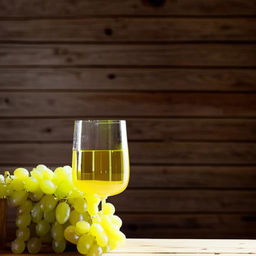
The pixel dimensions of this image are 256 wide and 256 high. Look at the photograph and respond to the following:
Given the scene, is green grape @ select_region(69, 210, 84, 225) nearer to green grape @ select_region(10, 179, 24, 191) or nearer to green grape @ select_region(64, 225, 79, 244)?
green grape @ select_region(64, 225, 79, 244)

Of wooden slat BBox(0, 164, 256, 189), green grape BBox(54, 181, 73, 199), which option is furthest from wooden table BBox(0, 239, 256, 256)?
wooden slat BBox(0, 164, 256, 189)

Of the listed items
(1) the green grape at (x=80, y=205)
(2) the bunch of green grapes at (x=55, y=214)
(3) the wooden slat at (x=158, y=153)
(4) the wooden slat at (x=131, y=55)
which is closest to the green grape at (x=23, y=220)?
(2) the bunch of green grapes at (x=55, y=214)

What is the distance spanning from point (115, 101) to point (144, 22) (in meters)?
0.46

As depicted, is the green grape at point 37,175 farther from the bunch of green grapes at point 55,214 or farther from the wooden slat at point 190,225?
the wooden slat at point 190,225

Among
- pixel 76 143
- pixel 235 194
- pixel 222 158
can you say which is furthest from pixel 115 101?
pixel 76 143

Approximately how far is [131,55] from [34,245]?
1.74 metres

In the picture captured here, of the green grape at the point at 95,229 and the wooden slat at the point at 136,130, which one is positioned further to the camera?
the wooden slat at the point at 136,130

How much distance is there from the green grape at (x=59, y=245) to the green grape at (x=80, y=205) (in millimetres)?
76

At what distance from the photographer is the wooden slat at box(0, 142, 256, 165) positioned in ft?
8.70

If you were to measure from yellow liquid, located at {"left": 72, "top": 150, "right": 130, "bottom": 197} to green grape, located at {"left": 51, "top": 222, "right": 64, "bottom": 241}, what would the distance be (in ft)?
0.36

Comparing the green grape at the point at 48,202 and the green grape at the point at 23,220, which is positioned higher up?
the green grape at the point at 48,202

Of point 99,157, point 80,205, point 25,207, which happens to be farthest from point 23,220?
point 99,157

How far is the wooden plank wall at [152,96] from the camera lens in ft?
8.71

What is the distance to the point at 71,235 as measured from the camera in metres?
1.04
